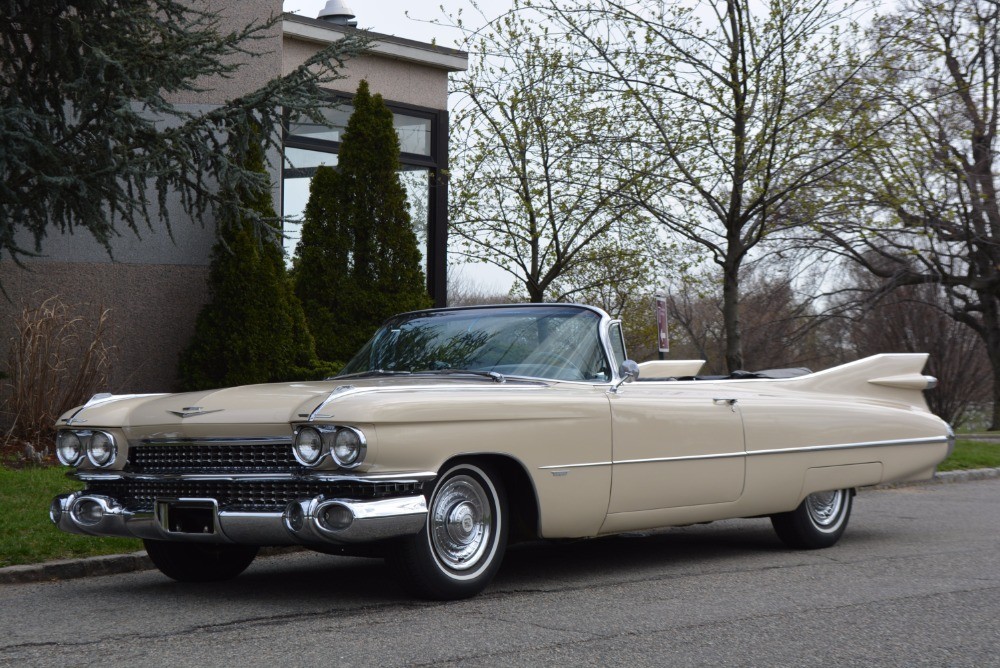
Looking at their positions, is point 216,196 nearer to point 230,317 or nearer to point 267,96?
point 267,96

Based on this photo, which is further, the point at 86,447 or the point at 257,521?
the point at 86,447

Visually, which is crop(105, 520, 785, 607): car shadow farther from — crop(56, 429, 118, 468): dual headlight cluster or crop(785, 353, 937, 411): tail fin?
crop(785, 353, 937, 411): tail fin

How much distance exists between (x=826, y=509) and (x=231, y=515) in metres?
4.43

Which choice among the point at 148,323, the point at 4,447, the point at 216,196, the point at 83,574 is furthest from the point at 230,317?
the point at 83,574

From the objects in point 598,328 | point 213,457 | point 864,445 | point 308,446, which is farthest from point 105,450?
point 864,445

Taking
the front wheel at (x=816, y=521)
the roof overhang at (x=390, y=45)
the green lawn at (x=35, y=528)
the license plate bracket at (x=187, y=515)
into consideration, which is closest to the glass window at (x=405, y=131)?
the roof overhang at (x=390, y=45)

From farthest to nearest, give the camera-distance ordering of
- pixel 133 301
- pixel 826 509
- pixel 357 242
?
pixel 357 242
pixel 133 301
pixel 826 509

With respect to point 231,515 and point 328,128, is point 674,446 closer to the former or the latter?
point 231,515

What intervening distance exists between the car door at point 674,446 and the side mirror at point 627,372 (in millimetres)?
46

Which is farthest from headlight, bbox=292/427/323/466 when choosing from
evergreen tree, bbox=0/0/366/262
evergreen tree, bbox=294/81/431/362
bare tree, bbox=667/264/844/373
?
bare tree, bbox=667/264/844/373

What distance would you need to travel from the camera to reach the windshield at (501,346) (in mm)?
6914

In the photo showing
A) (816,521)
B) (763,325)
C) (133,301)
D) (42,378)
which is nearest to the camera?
(816,521)

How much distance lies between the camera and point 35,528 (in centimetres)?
809

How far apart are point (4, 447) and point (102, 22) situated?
4190mm
